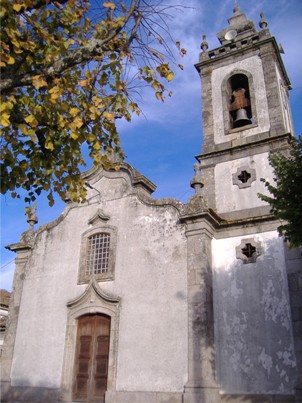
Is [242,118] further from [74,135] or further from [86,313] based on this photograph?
[74,135]

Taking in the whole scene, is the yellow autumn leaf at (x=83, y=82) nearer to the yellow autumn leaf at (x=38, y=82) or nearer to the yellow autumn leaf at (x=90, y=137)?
the yellow autumn leaf at (x=90, y=137)

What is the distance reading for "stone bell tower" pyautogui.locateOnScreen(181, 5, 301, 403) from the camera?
11.2 m

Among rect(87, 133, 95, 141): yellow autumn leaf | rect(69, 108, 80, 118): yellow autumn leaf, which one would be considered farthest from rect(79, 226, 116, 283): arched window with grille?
rect(69, 108, 80, 118): yellow autumn leaf

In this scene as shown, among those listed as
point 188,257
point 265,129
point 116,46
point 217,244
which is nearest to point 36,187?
point 116,46

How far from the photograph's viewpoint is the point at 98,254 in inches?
575

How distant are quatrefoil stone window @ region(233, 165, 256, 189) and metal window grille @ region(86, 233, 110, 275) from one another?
4624 mm

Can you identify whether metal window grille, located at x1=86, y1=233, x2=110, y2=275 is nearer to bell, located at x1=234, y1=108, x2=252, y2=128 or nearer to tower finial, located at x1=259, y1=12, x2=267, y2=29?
bell, located at x1=234, y1=108, x2=252, y2=128

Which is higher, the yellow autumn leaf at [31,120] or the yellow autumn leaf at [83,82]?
the yellow autumn leaf at [83,82]

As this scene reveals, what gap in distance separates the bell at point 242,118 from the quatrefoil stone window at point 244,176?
70.7 inches

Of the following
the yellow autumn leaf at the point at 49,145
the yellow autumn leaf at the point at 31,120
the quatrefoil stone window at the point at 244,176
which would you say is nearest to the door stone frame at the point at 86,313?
the quatrefoil stone window at the point at 244,176

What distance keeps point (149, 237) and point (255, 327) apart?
4.12 m

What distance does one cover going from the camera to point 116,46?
Result: 7.11 m

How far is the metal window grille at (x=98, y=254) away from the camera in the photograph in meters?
14.3

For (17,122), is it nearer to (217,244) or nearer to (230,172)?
(217,244)
